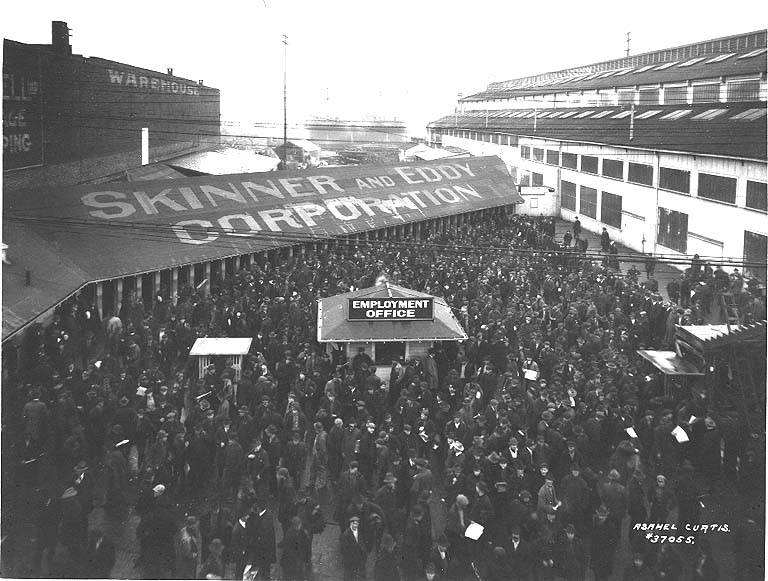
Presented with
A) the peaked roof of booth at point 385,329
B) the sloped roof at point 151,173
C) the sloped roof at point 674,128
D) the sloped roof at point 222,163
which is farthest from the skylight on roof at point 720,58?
the peaked roof of booth at point 385,329

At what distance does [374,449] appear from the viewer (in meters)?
12.1

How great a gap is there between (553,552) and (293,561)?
3301 mm

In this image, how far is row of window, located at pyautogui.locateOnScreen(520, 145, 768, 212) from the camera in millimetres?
26000

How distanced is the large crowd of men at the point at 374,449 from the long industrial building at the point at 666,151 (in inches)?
362

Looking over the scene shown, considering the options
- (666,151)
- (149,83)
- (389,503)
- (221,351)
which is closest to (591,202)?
(666,151)

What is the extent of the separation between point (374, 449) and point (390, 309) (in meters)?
5.32

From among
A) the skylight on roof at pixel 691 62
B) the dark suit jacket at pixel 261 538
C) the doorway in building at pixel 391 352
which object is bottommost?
the dark suit jacket at pixel 261 538

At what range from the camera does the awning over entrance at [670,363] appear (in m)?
14.9

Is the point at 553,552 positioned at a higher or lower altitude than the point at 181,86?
lower

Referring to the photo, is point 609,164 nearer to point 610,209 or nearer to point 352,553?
point 610,209

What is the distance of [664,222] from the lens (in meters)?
33.1

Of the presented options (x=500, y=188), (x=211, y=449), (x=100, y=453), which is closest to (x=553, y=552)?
(x=211, y=449)

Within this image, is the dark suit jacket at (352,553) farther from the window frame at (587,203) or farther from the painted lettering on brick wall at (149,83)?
the window frame at (587,203)

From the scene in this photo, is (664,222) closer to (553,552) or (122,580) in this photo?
(553,552)
